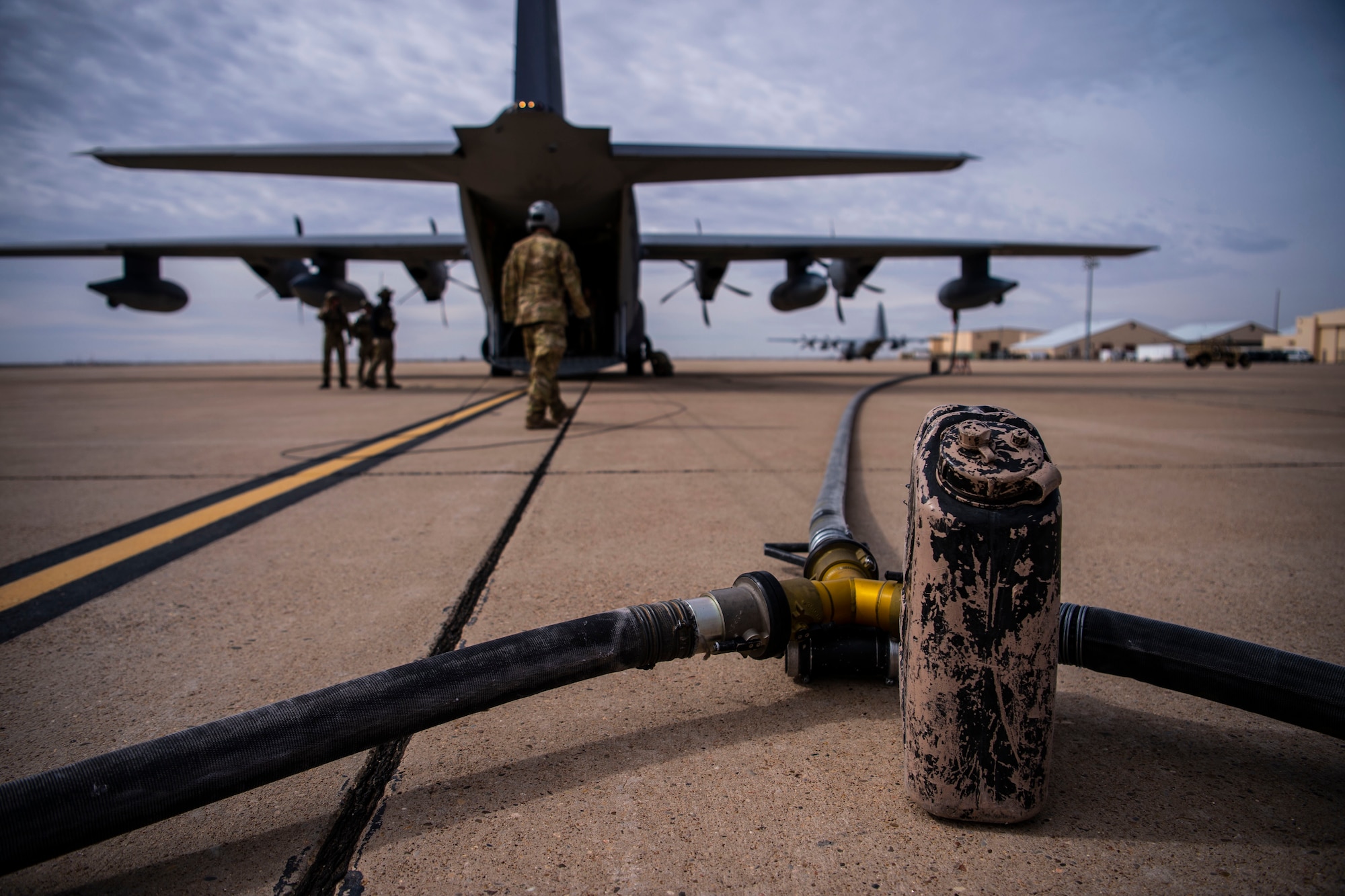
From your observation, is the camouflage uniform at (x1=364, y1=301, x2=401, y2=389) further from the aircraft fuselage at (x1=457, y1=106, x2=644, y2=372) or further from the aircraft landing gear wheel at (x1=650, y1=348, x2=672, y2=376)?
the aircraft landing gear wheel at (x1=650, y1=348, x2=672, y2=376)

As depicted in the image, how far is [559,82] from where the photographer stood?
9.45 m

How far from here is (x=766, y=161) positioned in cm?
917

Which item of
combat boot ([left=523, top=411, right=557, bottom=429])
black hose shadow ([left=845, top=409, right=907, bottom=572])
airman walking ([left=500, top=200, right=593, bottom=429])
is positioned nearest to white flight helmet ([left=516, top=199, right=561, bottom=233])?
airman walking ([left=500, top=200, right=593, bottom=429])

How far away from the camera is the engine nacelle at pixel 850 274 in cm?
1634

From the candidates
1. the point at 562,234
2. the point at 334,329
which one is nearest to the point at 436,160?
the point at 562,234

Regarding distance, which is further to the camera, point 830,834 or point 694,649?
point 694,649

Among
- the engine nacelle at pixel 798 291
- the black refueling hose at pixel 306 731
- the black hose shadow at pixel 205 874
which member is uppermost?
the engine nacelle at pixel 798 291

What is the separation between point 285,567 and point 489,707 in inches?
67.4

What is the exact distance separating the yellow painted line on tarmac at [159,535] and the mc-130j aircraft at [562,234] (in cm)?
527

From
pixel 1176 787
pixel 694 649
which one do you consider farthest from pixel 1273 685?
pixel 694 649

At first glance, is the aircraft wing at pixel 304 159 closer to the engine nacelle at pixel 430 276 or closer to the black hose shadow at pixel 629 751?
the engine nacelle at pixel 430 276

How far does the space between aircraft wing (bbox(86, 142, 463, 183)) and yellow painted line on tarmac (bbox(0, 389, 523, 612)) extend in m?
5.21

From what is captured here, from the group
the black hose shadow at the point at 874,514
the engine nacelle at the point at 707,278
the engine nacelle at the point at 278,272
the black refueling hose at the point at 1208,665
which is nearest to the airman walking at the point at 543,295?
the black hose shadow at the point at 874,514

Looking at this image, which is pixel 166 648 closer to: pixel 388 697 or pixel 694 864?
pixel 388 697
